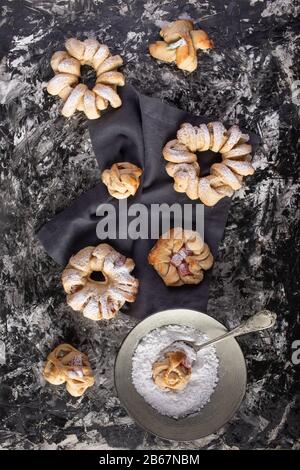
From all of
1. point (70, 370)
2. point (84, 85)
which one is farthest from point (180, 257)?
point (84, 85)

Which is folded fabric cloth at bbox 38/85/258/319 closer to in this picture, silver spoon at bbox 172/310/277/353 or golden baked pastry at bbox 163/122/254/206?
golden baked pastry at bbox 163/122/254/206

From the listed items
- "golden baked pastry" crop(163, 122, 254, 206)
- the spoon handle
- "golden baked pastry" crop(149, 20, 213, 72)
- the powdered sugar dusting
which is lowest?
the powdered sugar dusting

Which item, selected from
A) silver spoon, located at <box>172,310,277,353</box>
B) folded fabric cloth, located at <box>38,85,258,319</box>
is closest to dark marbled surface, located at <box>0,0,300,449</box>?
folded fabric cloth, located at <box>38,85,258,319</box>

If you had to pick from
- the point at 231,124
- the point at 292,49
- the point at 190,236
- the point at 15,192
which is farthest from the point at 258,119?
the point at 15,192

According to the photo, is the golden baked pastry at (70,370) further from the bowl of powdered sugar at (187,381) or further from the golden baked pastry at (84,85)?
the golden baked pastry at (84,85)

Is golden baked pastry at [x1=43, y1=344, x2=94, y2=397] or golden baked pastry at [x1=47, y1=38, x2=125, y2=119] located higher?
golden baked pastry at [x1=47, y1=38, x2=125, y2=119]

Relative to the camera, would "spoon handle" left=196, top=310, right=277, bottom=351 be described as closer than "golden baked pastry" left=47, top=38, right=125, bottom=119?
Yes

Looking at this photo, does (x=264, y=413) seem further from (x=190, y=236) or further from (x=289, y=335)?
(x=190, y=236)
